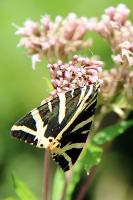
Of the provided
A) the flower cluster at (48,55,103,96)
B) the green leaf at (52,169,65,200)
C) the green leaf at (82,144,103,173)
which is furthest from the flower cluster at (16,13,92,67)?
the green leaf at (52,169,65,200)

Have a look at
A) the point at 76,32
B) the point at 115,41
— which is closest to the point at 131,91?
the point at 115,41

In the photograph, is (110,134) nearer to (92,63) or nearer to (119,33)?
(92,63)

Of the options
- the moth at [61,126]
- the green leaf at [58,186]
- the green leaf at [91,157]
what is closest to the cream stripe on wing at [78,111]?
the moth at [61,126]

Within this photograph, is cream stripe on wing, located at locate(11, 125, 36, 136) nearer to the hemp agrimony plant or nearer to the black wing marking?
the black wing marking

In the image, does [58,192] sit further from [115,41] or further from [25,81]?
[25,81]

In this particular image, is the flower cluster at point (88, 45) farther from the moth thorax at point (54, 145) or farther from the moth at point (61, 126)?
the moth thorax at point (54, 145)

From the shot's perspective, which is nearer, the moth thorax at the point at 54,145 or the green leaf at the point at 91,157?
the moth thorax at the point at 54,145

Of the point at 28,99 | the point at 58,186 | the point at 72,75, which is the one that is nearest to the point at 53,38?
the point at 72,75
